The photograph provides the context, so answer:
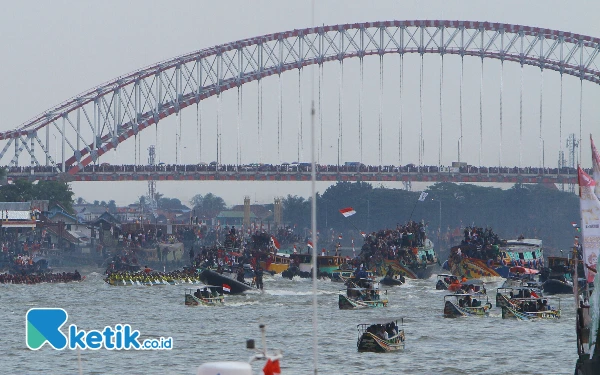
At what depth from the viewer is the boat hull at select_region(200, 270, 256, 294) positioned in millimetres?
71938

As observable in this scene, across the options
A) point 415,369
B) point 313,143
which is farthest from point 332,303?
point 313,143

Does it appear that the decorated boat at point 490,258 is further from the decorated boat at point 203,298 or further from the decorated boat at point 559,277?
the decorated boat at point 203,298

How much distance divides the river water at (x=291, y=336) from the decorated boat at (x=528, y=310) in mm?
617

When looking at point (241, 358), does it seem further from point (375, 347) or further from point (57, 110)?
point (57, 110)

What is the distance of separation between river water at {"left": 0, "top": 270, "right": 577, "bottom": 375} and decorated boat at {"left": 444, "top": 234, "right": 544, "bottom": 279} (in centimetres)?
1827

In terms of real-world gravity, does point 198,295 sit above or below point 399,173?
below

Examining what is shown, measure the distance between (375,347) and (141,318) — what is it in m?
17.7

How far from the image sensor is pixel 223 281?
72188 mm

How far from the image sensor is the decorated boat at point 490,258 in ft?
298

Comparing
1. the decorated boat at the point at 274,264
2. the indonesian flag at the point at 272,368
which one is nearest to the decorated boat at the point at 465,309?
the indonesian flag at the point at 272,368

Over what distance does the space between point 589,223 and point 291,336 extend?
21185mm

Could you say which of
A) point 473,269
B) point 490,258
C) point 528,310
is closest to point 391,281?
point 473,269

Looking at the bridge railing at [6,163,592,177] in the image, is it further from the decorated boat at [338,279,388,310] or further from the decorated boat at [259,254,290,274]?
the decorated boat at [338,279,388,310]

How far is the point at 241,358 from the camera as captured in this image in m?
39.2
